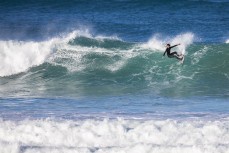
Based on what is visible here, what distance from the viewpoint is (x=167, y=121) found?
12781 millimetres

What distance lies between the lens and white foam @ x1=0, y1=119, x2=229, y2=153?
36.8 ft

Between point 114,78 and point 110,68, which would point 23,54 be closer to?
point 110,68

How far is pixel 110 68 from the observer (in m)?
20.8

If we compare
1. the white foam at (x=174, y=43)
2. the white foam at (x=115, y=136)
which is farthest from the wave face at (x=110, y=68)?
the white foam at (x=115, y=136)

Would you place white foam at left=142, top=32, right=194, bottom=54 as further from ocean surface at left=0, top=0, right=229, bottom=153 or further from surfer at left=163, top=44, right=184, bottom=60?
surfer at left=163, top=44, right=184, bottom=60

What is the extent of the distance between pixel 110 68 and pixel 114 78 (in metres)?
1.04

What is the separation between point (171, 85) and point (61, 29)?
11.6 m

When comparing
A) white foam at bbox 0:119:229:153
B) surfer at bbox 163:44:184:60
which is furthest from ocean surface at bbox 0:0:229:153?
surfer at bbox 163:44:184:60

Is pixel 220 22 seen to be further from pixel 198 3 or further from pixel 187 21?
pixel 198 3

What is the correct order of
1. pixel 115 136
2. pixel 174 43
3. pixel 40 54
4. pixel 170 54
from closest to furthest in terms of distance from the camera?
1. pixel 115 136
2. pixel 170 54
3. pixel 40 54
4. pixel 174 43

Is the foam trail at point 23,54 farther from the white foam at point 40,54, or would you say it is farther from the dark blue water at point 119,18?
the dark blue water at point 119,18

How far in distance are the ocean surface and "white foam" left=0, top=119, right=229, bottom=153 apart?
0.07ft

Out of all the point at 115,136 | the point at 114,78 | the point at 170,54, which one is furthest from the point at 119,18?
the point at 115,136

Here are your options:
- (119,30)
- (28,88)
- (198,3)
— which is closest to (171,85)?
(28,88)
